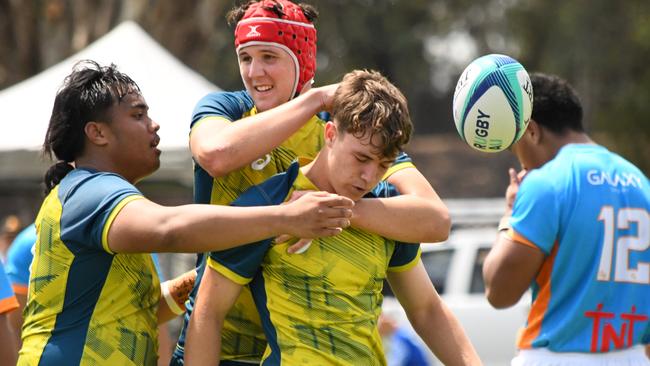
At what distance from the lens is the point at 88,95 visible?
427cm

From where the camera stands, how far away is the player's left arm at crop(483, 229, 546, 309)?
223 inches

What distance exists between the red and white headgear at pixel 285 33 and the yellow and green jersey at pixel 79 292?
806 mm

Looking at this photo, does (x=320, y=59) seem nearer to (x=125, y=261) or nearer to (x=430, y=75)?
(x=430, y=75)

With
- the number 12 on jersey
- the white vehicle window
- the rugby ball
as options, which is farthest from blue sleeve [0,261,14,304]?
the white vehicle window

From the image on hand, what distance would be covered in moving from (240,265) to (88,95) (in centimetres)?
99

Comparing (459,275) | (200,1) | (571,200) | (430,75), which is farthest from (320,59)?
(571,200)

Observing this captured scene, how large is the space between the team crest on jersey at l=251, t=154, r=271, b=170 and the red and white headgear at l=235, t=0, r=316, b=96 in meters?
0.32

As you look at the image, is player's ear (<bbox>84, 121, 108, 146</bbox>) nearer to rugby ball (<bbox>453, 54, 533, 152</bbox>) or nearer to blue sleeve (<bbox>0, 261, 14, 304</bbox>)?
blue sleeve (<bbox>0, 261, 14, 304</bbox>)

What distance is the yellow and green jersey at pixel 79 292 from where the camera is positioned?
4.00m

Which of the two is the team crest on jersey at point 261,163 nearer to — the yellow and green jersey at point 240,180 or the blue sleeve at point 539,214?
the yellow and green jersey at point 240,180

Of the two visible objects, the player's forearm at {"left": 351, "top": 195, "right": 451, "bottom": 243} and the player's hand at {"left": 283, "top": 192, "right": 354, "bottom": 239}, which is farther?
the player's forearm at {"left": 351, "top": 195, "right": 451, "bottom": 243}

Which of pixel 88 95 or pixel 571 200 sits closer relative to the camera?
pixel 88 95

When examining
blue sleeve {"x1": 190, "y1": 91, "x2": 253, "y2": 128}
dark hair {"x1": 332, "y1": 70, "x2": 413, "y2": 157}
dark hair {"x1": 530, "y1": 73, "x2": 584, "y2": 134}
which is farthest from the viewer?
dark hair {"x1": 530, "y1": 73, "x2": 584, "y2": 134}

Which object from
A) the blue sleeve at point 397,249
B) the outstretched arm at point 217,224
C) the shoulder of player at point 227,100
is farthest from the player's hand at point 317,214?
the shoulder of player at point 227,100
